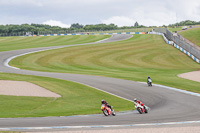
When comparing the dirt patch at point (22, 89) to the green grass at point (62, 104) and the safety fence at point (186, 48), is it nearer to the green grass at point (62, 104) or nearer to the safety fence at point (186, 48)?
the green grass at point (62, 104)

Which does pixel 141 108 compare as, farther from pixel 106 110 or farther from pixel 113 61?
pixel 113 61

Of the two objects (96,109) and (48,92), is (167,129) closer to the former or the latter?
(96,109)

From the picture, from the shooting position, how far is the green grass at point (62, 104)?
19.4 metres

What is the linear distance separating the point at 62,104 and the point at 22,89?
21.0ft

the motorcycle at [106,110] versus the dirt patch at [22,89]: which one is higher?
the motorcycle at [106,110]

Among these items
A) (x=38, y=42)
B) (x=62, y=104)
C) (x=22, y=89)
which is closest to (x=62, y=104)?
(x=62, y=104)

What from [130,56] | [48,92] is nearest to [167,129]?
[48,92]

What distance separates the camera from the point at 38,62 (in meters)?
55.4

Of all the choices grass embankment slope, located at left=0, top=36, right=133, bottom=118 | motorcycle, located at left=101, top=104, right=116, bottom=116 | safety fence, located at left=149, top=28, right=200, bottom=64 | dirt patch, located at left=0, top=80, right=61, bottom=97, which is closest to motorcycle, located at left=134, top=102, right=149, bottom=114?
motorcycle, located at left=101, top=104, right=116, bottom=116

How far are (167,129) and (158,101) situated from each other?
9.76 m

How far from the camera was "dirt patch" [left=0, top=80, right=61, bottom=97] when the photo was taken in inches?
998

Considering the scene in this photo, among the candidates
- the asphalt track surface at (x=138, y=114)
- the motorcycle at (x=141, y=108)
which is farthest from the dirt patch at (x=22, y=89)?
the motorcycle at (x=141, y=108)

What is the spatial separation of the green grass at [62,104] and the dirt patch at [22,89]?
93cm

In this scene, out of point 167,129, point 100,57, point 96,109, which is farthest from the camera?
point 100,57
